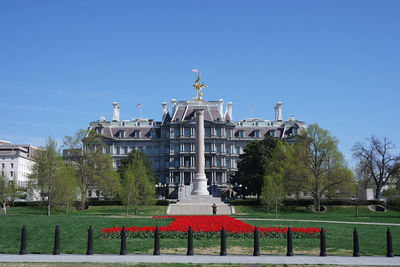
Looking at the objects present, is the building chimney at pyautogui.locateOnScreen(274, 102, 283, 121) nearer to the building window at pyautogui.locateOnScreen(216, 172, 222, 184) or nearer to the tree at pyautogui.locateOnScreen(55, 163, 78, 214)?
the building window at pyautogui.locateOnScreen(216, 172, 222, 184)

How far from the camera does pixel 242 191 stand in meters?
79.9

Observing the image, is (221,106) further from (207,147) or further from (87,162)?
(87,162)

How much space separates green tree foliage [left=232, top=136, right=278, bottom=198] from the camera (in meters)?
73.6

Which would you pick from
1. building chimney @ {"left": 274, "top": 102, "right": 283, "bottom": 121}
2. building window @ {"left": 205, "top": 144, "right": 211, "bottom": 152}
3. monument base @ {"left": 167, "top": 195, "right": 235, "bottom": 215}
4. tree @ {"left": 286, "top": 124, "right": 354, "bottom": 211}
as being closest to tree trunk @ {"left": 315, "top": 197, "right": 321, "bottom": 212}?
tree @ {"left": 286, "top": 124, "right": 354, "bottom": 211}

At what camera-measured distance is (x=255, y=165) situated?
7556 centimetres

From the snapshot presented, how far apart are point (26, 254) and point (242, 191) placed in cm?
6598

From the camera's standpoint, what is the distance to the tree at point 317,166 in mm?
59156

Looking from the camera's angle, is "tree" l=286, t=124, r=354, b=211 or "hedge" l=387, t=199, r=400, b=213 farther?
"hedge" l=387, t=199, r=400, b=213

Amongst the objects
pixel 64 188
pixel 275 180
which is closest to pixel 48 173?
pixel 64 188

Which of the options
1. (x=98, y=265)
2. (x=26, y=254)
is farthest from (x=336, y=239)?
(x=26, y=254)

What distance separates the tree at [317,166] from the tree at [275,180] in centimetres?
260

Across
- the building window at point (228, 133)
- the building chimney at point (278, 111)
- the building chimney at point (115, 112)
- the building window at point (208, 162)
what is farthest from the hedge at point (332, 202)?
the building chimney at point (115, 112)

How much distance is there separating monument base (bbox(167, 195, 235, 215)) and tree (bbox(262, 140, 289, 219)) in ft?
21.4

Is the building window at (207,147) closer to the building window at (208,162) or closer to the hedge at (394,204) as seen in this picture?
the building window at (208,162)
